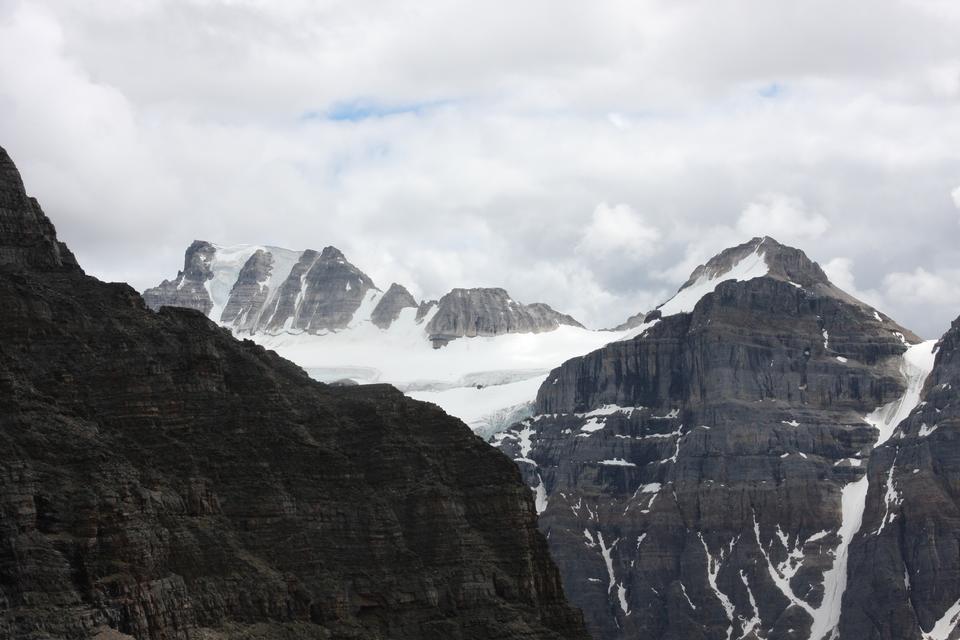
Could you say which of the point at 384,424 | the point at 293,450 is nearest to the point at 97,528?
the point at 293,450

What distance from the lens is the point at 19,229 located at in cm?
17550

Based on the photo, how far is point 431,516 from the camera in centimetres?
18412

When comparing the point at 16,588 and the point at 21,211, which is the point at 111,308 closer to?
the point at 21,211

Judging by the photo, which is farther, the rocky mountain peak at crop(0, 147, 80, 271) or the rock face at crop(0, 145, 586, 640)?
the rocky mountain peak at crop(0, 147, 80, 271)

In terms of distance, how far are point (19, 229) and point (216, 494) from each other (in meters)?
24.2

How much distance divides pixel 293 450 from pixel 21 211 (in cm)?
2463

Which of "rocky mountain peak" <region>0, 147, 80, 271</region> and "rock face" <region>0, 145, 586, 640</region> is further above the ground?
"rocky mountain peak" <region>0, 147, 80, 271</region>

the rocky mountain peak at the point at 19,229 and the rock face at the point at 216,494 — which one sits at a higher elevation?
the rocky mountain peak at the point at 19,229

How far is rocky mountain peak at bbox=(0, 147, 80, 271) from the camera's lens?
17412 cm

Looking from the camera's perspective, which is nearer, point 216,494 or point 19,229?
point 216,494

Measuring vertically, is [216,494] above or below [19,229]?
below

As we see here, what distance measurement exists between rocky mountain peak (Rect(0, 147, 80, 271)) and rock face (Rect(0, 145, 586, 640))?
0.15 metres

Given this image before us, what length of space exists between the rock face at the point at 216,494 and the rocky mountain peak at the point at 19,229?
152 mm

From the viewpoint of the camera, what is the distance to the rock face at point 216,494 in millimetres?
143375
